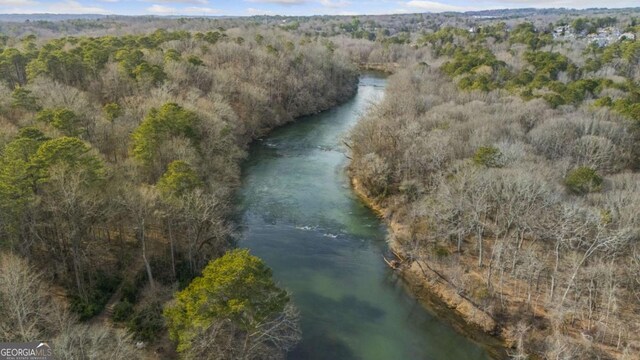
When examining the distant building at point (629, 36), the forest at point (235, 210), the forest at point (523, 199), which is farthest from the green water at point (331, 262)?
the distant building at point (629, 36)

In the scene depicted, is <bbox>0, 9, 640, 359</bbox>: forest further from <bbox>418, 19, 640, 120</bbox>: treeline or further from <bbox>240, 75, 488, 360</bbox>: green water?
<bbox>240, 75, 488, 360</bbox>: green water

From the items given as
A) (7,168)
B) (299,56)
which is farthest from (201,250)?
(299,56)

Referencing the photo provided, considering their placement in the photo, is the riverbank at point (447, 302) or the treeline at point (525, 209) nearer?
the treeline at point (525, 209)

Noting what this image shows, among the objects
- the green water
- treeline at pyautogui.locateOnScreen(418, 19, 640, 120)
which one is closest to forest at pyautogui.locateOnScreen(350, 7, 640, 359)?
treeline at pyautogui.locateOnScreen(418, 19, 640, 120)

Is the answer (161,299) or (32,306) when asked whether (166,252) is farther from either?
(32,306)

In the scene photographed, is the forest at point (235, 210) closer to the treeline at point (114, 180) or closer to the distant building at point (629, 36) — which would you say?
the treeline at point (114, 180)
